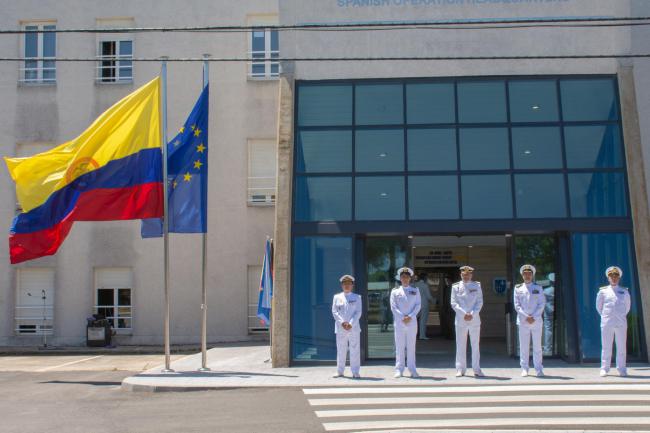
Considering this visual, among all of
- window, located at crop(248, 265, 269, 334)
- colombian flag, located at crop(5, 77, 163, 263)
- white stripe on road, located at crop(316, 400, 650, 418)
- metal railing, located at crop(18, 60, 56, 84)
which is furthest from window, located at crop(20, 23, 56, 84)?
white stripe on road, located at crop(316, 400, 650, 418)

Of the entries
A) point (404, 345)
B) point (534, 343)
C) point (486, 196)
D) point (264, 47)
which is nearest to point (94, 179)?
point (404, 345)

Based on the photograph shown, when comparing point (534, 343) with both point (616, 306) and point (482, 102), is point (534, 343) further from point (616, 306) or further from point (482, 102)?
point (482, 102)

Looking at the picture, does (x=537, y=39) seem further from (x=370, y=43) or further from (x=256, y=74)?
(x=256, y=74)

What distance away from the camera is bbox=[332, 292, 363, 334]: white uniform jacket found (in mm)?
13172

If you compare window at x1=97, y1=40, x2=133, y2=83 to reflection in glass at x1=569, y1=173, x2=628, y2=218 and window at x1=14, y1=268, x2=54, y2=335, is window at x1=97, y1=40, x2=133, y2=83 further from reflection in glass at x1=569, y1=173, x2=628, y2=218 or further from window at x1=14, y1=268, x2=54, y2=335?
reflection in glass at x1=569, y1=173, x2=628, y2=218

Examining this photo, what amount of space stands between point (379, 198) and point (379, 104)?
209cm

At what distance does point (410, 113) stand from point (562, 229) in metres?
3.89

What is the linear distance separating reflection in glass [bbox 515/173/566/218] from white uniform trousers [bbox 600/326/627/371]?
2768mm

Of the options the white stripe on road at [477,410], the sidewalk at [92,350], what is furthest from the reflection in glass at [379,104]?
the sidewalk at [92,350]

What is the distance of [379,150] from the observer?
15.3m

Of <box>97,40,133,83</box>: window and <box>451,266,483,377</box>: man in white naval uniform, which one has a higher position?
<box>97,40,133,83</box>: window

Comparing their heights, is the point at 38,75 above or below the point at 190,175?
above

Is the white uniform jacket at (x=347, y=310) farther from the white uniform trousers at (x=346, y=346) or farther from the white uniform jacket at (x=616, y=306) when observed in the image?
the white uniform jacket at (x=616, y=306)

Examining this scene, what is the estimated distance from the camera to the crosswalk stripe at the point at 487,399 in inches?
410
